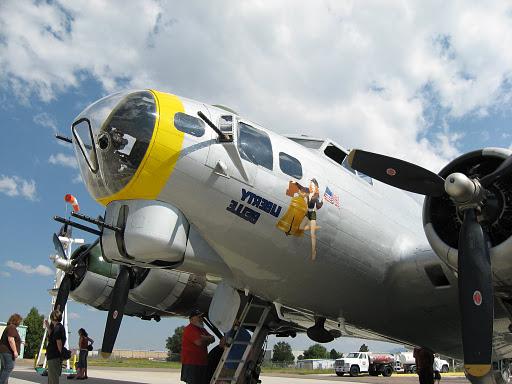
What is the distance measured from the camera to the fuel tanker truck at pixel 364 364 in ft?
121

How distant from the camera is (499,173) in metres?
6.61

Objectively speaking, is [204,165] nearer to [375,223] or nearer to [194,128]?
[194,128]

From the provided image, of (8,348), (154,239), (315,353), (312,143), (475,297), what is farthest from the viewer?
(315,353)

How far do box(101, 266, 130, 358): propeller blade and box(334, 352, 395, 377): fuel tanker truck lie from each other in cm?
3097

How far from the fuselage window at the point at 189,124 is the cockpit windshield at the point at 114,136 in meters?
0.29

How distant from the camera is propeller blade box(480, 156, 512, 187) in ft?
21.7

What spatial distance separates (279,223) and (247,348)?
261cm

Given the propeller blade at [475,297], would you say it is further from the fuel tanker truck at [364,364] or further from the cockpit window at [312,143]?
the fuel tanker truck at [364,364]

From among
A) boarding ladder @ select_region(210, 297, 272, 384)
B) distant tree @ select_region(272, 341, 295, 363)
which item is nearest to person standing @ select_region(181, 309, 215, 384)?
boarding ladder @ select_region(210, 297, 272, 384)

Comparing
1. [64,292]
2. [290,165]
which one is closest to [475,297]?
[290,165]

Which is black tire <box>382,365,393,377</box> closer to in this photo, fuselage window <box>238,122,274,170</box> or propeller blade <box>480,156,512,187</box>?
propeller blade <box>480,156,512,187</box>

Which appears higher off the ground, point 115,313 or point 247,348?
point 115,313

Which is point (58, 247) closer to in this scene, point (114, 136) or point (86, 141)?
point (86, 141)

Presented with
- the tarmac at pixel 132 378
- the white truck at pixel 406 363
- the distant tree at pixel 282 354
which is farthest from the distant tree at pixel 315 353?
the tarmac at pixel 132 378
